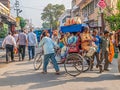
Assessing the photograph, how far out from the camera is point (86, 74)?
1399 cm

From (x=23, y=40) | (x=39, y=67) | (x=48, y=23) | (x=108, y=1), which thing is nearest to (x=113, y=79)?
(x=39, y=67)

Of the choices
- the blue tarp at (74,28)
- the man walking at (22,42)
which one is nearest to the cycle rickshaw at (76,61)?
the blue tarp at (74,28)

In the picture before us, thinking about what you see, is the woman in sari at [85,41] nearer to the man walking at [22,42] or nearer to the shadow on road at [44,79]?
the shadow on road at [44,79]

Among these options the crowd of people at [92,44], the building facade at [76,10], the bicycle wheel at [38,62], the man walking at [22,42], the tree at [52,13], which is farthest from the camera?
the tree at [52,13]

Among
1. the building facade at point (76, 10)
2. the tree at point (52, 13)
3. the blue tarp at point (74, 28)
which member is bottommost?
the blue tarp at point (74, 28)

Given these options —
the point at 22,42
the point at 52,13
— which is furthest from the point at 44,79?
the point at 52,13

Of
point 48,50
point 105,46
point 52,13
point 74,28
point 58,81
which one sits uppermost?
point 52,13

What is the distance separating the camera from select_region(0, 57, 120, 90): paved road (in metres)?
11.2

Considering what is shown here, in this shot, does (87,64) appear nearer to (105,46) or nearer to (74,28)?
(105,46)

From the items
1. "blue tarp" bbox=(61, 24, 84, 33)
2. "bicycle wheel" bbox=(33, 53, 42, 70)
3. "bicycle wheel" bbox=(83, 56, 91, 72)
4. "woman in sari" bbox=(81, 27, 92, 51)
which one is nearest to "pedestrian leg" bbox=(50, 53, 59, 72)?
"bicycle wheel" bbox=(83, 56, 91, 72)

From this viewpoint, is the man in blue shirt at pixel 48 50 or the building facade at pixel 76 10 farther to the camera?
the building facade at pixel 76 10

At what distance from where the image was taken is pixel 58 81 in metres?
12.4

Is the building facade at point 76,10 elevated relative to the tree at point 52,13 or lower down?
lower down

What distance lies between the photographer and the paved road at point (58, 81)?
442 inches
